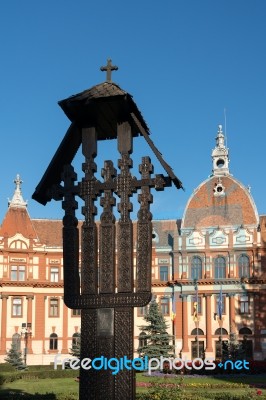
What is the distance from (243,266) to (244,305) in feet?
10.7

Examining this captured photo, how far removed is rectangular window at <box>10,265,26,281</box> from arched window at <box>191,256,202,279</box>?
573 inches

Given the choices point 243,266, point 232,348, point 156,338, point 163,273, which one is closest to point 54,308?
point 163,273

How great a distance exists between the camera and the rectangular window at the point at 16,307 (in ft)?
174

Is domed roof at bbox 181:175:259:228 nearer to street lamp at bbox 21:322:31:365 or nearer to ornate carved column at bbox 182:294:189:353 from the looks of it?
ornate carved column at bbox 182:294:189:353

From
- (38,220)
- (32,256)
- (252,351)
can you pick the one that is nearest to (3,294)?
(32,256)

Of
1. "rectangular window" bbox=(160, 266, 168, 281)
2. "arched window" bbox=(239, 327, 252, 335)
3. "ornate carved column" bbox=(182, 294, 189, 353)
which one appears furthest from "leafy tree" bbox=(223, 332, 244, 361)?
"rectangular window" bbox=(160, 266, 168, 281)

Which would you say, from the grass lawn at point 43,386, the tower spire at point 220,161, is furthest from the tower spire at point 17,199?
the grass lawn at point 43,386

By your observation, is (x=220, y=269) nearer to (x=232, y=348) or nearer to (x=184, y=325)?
(x=184, y=325)

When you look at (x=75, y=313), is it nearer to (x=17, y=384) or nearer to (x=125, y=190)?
(x=17, y=384)

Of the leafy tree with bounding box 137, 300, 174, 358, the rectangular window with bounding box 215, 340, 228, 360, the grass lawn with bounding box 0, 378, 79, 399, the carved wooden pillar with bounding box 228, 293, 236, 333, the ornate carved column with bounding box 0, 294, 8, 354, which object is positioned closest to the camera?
the grass lawn with bounding box 0, 378, 79, 399

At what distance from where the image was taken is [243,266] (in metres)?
53.3

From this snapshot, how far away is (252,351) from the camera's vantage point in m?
50.9

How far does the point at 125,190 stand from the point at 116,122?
124cm

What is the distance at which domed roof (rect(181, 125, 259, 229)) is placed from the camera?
54.5m
